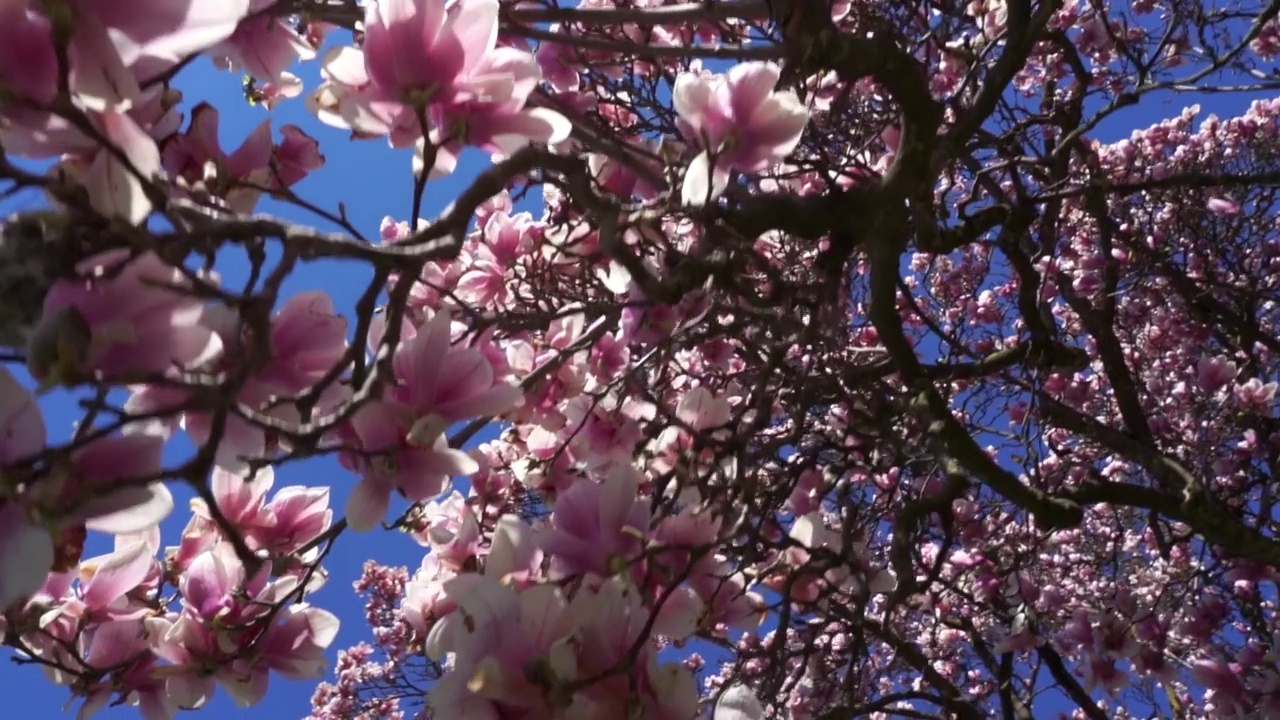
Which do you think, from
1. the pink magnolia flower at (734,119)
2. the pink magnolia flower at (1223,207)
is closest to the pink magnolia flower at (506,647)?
the pink magnolia flower at (734,119)

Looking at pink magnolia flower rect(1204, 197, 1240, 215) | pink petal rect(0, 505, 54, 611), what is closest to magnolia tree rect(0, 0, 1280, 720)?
pink petal rect(0, 505, 54, 611)

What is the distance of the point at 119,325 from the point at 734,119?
2.76 feet

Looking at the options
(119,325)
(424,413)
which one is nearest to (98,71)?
(119,325)

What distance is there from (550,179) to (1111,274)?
98.0 inches

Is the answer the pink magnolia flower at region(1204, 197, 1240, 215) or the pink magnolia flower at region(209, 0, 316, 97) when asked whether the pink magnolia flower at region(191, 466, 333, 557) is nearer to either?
the pink magnolia flower at region(209, 0, 316, 97)

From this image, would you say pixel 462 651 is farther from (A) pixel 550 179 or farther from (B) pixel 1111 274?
(B) pixel 1111 274

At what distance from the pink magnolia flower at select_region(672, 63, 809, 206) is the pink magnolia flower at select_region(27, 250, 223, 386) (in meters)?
0.69

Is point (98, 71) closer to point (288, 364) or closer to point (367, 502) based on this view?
point (288, 364)

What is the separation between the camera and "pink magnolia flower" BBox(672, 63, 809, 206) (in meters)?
1.20

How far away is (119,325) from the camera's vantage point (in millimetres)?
664

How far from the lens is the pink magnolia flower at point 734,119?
1.20 m

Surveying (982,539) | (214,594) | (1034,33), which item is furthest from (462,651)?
(982,539)

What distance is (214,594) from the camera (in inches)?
48.0

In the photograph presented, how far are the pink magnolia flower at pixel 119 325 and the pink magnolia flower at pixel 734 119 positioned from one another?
69 centimetres
